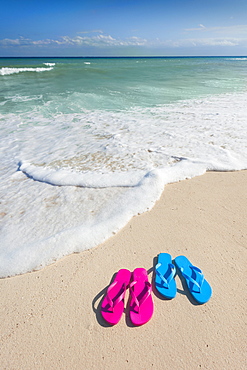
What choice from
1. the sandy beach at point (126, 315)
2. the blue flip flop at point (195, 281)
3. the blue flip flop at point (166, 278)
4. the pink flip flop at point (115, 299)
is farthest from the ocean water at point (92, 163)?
the blue flip flop at point (195, 281)

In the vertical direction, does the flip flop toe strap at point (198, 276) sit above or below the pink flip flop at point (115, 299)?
above

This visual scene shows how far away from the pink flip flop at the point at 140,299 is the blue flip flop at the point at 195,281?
1.39 feet

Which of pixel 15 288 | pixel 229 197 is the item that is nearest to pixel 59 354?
pixel 15 288

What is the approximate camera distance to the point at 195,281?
2.34m

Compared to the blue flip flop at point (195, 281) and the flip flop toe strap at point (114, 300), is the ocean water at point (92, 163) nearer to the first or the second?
the flip flop toe strap at point (114, 300)

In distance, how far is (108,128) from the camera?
7.18m

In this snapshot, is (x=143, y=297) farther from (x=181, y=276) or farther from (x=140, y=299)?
(x=181, y=276)

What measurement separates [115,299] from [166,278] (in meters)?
0.60

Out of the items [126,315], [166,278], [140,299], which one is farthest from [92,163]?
[126,315]

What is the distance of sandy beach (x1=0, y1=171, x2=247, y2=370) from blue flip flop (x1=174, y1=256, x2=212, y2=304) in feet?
0.24

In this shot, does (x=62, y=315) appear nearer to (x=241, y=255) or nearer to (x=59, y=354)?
(x=59, y=354)

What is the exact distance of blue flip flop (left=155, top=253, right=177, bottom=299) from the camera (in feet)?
7.60

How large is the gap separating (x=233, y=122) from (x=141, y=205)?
551 cm

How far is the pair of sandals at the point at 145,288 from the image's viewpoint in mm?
2133
